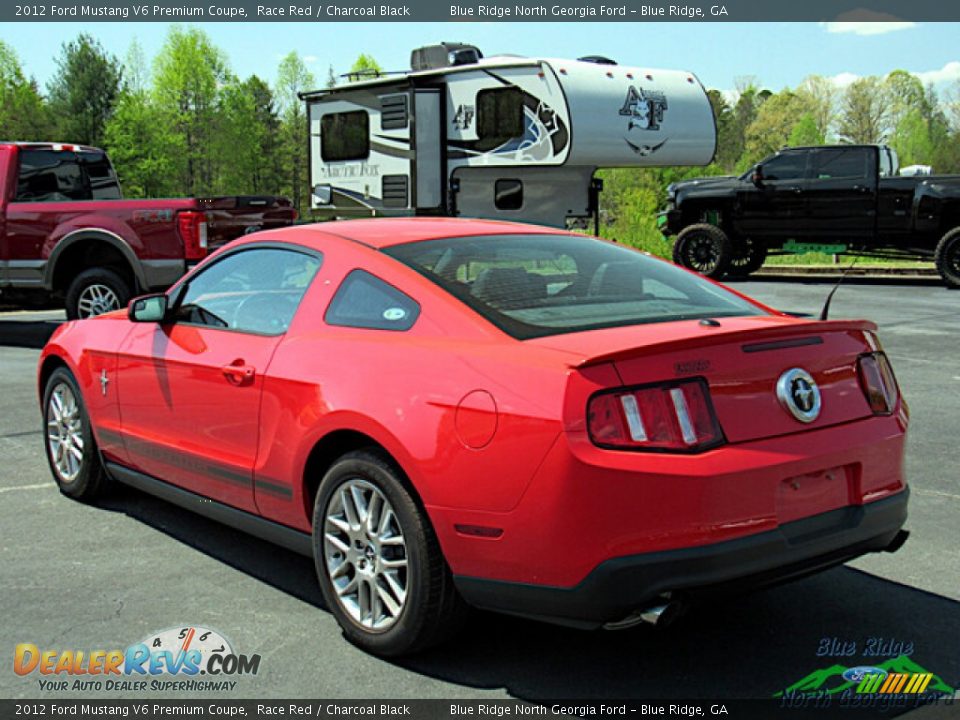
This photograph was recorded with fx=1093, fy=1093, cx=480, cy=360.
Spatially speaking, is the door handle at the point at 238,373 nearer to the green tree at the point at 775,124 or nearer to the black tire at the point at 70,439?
the black tire at the point at 70,439

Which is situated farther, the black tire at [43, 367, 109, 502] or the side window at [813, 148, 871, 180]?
the side window at [813, 148, 871, 180]

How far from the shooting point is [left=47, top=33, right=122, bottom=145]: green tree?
67875 millimetres

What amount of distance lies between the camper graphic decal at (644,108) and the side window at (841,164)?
3.43 metres

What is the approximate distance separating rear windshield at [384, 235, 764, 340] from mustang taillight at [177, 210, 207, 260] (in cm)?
756

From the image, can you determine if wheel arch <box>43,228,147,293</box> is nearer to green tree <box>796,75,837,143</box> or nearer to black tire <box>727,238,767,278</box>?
black tire <box>727,238,767,278</box>

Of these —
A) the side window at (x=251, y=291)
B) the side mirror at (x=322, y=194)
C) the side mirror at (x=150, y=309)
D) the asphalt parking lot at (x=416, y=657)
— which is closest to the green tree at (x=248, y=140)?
the side mirror at (x=322, y=194)

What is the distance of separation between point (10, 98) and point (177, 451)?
219 ft

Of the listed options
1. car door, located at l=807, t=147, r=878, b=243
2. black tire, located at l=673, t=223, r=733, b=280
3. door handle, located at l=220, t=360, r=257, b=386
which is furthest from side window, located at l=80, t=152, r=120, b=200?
car door, located at l=807, t=147, r=878, b=243

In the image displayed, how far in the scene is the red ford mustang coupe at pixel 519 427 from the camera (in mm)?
3143

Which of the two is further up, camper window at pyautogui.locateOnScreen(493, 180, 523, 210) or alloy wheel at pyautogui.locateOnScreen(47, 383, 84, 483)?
camper window at pyautogui.locateOnScreen(493, 180, 523, 210)

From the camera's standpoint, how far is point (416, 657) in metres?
3.67

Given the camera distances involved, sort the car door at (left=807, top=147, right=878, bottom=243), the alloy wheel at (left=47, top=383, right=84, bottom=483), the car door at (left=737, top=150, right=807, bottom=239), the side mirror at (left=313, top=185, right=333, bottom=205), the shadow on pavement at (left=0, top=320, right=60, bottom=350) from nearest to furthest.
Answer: the alloy wheel at (left=47, top=383, right=84, bottom=483) → the shadow on pavement at (left=0, top=320, right=60, bottom=350) → the side mirror at (left=313, top=185, right=333, bottom=205) → the car door at (left=807, top=147, right=878, bottom=243) → the car door at (left=737, top=150, right=807, bottom=239)

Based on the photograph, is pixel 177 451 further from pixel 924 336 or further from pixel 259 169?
pixel 259 169

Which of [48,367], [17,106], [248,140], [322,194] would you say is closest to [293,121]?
[248,140]
